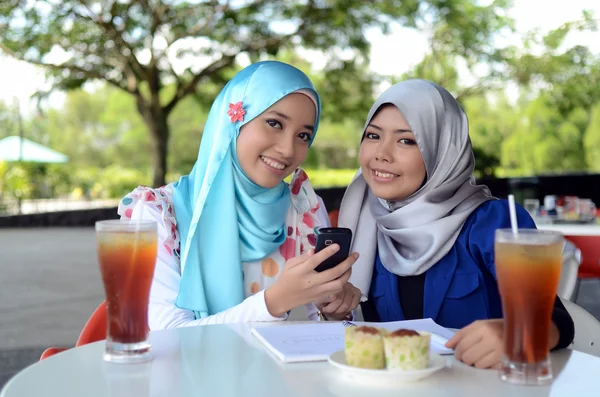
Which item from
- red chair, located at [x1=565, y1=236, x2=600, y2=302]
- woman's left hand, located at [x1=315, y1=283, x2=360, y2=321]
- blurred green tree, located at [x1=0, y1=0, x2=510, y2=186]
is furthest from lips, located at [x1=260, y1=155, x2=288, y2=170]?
blurred green tree, located at [x1=0, y1=0, x2=510, y2=186]

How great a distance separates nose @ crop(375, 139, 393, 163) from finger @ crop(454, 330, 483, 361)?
69cm

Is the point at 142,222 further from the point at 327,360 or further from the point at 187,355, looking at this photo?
the point at 327,360

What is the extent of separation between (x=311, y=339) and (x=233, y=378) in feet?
0.82

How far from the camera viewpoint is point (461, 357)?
4.02 feet

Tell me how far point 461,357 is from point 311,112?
914 millimetres

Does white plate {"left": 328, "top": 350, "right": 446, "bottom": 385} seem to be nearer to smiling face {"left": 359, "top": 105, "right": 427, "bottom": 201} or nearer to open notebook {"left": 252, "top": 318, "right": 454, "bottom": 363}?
open notebook {"left": 252, "top": 318, "right": 454, "bottom": 363}

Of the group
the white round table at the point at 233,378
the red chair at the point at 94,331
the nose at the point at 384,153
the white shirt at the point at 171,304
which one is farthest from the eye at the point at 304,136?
the white round table at the point at 233,378

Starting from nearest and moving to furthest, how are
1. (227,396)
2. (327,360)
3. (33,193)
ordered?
(227,396)
(327,360)
(33,193)

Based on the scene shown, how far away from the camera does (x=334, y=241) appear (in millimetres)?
1413

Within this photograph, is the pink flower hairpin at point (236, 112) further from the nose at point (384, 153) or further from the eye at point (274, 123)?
the nose at point (384, 153)

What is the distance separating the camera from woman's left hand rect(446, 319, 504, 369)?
3.89ft

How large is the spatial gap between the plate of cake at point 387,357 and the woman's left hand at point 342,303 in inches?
21.4

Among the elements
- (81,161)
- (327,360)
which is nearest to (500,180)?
(327,360)

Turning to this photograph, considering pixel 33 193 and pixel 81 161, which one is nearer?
pixel 33 193
